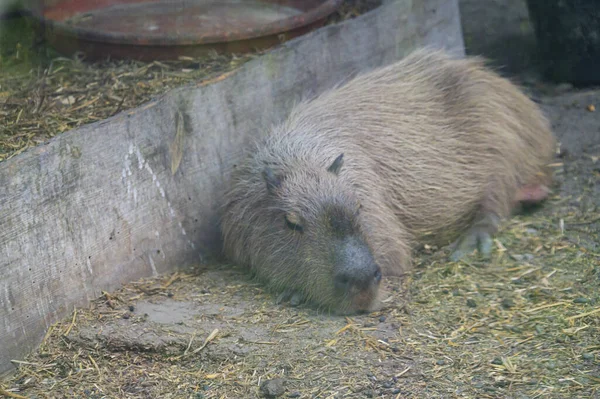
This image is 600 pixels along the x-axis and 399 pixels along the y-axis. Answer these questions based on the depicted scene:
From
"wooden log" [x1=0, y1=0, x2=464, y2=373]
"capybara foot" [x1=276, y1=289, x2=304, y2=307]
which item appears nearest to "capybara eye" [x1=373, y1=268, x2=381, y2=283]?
"capybara foot" [x1=276, y1=289, x2=304, y2=307]

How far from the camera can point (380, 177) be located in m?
5.41

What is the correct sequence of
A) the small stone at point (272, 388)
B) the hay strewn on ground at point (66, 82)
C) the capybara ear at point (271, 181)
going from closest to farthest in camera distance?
the small stone at point (272, 388) < the hay strewn on ground at point (66, 82) < the capybara ear at point (271, 181)

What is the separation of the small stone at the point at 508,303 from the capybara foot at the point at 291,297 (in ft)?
3.56

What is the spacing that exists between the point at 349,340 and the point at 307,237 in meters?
0.70

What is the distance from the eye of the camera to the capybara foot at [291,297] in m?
4.66

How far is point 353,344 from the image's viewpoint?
162 inches

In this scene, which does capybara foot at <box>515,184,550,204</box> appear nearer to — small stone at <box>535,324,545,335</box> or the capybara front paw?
the capybara front paw

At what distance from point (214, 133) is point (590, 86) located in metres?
3.77

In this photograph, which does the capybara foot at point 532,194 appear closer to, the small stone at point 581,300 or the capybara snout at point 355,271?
the small stone at point 581,300

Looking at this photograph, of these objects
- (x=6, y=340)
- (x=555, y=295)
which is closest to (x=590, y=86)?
(x=555, y=295)

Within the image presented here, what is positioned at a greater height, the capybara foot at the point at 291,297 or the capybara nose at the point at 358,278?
the capybara nose at the point at 358,278

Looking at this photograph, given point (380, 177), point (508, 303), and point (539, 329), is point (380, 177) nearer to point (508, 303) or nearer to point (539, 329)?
point (508, 303)

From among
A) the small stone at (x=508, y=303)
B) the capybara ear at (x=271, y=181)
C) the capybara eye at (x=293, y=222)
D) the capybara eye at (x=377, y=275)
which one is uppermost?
the capybara ear at (x=271, y=181)

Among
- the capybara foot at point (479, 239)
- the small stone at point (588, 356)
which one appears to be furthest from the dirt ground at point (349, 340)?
the capybara foot at point (479, 239)
